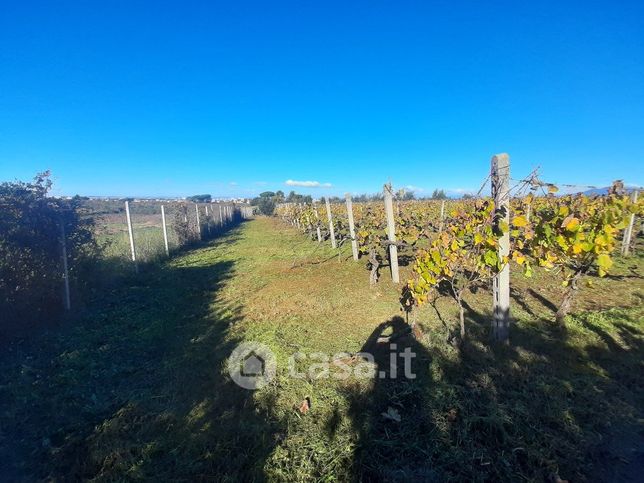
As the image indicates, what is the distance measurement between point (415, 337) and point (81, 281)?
6087 mm

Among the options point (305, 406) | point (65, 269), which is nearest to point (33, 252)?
point (65, 269)

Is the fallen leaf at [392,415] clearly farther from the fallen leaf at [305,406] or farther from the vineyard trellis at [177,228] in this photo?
the vineyard trellis at [177,228]

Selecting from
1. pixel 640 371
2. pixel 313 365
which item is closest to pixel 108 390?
→ pixel 313 365

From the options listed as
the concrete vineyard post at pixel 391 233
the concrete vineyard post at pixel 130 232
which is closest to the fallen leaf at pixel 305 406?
the concrete vineyard post at pixel 391 233

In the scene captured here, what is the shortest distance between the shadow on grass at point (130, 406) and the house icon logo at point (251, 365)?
11 centimetres

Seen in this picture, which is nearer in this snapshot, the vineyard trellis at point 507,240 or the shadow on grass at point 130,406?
the shadow on grass at point 130,406

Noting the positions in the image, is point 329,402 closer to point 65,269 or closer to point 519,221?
point 519,221

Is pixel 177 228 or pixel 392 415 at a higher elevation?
pixel 177 228

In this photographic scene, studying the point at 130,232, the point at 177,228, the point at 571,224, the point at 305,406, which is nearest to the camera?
the point at 305,406

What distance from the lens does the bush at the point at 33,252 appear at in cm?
447

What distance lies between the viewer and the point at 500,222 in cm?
312

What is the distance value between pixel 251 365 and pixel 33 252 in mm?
4191

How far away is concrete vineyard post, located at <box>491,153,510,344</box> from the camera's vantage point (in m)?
3.23

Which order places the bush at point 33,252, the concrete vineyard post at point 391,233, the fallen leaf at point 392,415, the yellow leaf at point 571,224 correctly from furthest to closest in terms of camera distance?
the concrete vineyard post at point 391,233 < the bush at point 33,252 < the yellow leaf at point 571,224 < the fallen leaf at point 392,415
